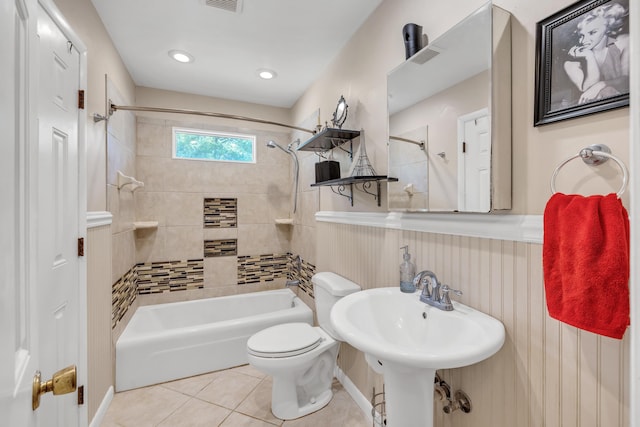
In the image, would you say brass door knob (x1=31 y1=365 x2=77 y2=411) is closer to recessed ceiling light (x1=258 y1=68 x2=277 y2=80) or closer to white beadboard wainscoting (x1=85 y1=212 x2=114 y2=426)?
white beadboard wainscoting (x1=85 y1=212 x2=114 y2=426)

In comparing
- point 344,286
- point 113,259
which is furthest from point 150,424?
point 344,286

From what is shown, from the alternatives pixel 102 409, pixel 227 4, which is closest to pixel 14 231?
pixel 227 4

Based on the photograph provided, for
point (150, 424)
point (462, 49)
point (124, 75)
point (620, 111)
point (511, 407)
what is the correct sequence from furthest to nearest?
point (124, 75)
point (150, 424)
point (462, 49)
point (511, 407)
point (620, 111)

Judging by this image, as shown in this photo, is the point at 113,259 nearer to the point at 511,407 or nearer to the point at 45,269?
the point at 45,269

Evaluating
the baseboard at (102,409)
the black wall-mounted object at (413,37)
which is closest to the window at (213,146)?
the baseboard at (102,409)

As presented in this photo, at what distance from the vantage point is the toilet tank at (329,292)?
6.10ft

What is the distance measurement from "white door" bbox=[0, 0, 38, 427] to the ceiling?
149 cm

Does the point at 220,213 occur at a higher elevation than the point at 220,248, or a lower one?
higher

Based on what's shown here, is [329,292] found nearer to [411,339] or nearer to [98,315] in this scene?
[411,339]

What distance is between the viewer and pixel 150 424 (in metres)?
1.78

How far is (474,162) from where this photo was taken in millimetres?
1119

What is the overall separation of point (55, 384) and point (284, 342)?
1.34 meters

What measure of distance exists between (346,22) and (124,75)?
1.83 m

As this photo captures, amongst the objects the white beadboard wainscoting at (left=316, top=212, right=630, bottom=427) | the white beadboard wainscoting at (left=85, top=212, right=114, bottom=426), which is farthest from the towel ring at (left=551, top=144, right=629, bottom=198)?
the white beadboard wainscoting at (left=85, top=212, right=114, bottom=426)
